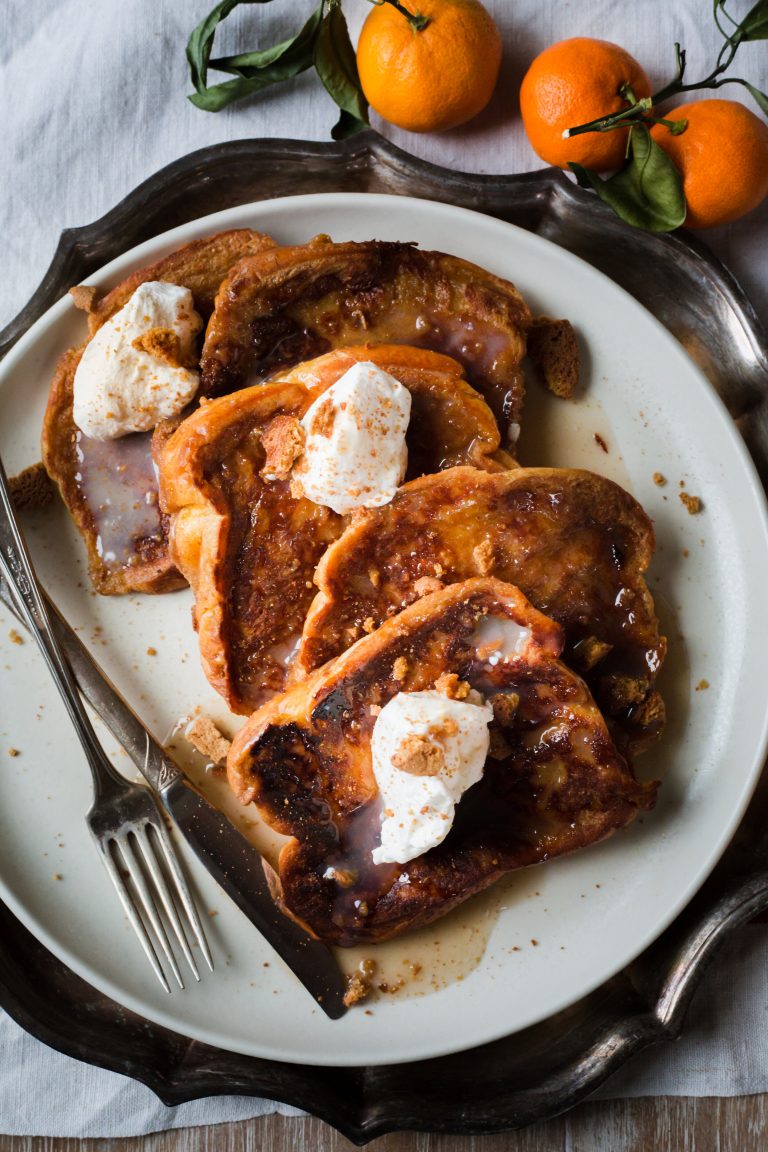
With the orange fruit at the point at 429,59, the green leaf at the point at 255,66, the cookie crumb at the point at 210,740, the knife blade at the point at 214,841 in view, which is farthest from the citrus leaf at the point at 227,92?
the cookie crumb at the point at 210,740

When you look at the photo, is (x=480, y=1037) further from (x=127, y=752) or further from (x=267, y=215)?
(x=267, y=215)

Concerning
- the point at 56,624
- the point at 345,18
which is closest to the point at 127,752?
the point at 56,624

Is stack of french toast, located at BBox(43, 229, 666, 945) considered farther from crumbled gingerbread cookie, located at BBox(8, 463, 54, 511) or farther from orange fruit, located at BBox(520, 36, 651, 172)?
orange fruit, located at BBox(520, 36, 651, 172)

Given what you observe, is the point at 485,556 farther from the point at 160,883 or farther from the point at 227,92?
the point at 227,92

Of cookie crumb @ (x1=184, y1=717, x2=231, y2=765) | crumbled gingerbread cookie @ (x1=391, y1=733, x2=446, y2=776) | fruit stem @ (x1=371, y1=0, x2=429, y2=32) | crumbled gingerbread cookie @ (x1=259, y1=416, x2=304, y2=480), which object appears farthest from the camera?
cookie crumb @ (x1=184, y1=717, x2=231, y2=765)

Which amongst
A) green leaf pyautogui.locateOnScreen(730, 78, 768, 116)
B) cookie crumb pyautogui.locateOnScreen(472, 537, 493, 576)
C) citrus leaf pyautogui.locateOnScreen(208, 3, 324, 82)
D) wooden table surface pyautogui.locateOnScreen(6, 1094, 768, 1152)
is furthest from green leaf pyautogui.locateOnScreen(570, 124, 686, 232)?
wooden table surface pyautogui.locateOnScreen(6, 1094, 768, 1152)

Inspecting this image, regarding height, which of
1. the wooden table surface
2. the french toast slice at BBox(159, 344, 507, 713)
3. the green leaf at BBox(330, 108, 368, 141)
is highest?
the green leaf at BBox(330, 108, 368, 141)
